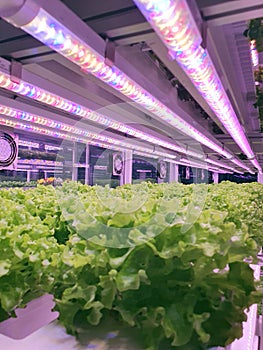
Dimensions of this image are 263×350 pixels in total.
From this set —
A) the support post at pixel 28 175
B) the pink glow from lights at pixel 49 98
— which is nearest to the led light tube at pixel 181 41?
the pink glow from lights at pixel 49 98

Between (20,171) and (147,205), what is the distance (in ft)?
23.1

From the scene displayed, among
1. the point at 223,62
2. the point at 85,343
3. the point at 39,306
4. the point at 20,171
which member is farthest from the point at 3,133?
the point at 85,343

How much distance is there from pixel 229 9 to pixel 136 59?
1454mm

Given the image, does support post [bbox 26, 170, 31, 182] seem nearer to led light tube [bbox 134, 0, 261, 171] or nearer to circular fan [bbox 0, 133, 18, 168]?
circular fan [bbox 0, 133, 18, 168]

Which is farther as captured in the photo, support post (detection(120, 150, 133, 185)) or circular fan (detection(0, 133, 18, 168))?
support post (detection(120, 150, 133, 185))

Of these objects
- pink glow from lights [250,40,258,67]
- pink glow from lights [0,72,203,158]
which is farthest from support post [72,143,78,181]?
pink glow from lights [250,40,258,67]

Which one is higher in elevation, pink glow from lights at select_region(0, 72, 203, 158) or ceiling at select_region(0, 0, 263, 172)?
ceiling at select_region(0, 0, 263, 172)

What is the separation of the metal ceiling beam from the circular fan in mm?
5112

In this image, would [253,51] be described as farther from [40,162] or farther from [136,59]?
[40,162]

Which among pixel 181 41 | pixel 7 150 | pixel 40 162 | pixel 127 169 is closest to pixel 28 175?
pixel 40 162

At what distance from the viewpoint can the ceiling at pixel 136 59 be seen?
2.01 m

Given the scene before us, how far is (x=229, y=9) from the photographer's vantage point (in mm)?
1859

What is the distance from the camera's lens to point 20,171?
24.6 feet

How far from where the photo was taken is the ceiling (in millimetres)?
2014
